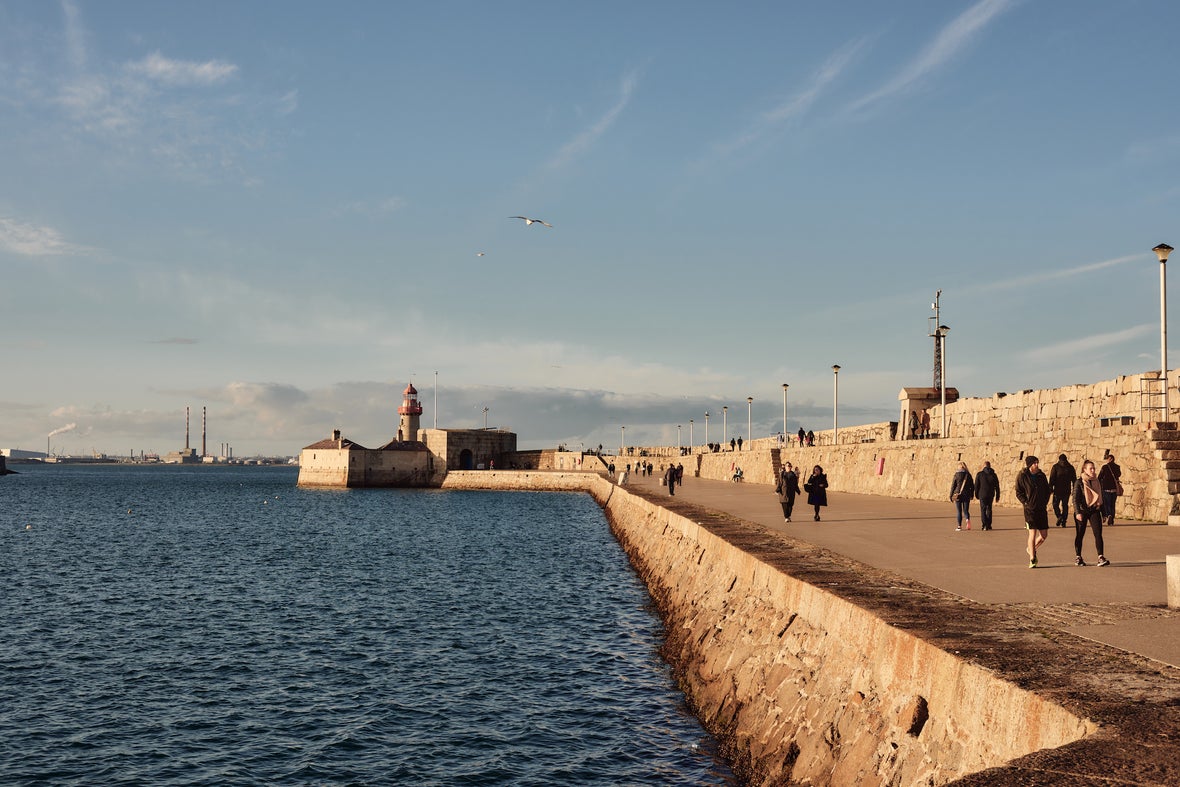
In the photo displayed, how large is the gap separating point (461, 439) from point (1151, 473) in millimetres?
91398

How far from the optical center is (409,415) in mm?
108312

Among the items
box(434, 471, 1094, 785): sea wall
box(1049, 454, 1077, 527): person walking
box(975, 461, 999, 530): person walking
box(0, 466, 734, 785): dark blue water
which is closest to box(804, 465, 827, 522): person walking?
box(975, 461, 999, 530): person walking

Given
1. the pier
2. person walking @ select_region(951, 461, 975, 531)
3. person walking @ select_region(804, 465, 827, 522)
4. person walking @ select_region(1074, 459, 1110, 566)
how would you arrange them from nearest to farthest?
the pier → person walking @ select_region(1074, 459, 1110, 566) → person walking @ select_region(951, 461, 975, 531) → person walking @ select_region(804, 465, 827, 522)

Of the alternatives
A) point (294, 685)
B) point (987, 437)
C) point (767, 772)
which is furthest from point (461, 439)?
point (767, 772)

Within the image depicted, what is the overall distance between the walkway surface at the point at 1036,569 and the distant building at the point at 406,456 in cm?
8157

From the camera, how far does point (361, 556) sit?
35.0 metres

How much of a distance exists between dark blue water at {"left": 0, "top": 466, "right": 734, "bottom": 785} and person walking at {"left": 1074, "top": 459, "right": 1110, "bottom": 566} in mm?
5767

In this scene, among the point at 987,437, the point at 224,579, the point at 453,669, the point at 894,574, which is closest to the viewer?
the point at 894,574

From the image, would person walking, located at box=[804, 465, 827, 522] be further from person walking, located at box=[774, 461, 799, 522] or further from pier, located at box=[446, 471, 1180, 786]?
pier, located at box=[446, 471, 1180, 786]

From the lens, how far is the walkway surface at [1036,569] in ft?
28.1

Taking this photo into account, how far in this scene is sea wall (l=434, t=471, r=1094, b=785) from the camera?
6207 millimetres

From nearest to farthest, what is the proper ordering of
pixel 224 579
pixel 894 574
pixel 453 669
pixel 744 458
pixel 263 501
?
pixel 894 574, pixel 453 669, pixel 224 579, pixel 744 458, pixel 263 501

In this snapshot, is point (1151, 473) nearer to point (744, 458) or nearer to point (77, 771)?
point (77, 771)

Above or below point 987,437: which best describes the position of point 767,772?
below
